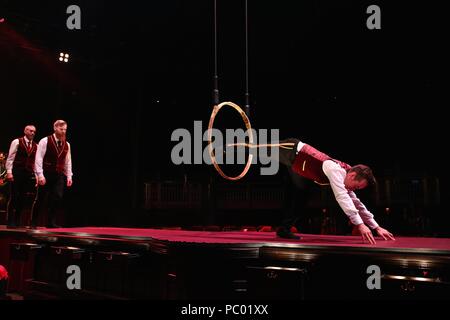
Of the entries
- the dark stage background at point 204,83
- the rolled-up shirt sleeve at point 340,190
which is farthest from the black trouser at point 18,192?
the rolled-up shirt sleeve at point 340,190

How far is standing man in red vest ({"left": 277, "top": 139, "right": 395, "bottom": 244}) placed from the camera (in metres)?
2.78

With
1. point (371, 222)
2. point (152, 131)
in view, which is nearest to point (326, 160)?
point (371, 222)

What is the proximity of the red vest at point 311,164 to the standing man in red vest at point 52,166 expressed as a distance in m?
2.92

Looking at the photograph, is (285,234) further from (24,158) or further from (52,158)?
(24,158)

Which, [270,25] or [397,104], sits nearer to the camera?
[270,25]

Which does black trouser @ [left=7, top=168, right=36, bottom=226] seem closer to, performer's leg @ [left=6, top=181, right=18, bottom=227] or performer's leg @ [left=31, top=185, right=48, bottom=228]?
performer's leg @ [left=6, top=181, right=18, bottom=227]

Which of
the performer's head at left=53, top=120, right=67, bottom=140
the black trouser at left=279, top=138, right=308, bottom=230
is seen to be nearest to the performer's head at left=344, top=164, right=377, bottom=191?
the black trouser at left=279, top=138, right=308, bottom=230

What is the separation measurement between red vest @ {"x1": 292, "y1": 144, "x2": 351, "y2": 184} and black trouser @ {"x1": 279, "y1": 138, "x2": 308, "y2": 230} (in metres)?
0.07

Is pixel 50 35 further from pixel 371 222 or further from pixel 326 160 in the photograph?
pixel 371 222

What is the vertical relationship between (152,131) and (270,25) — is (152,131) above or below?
below

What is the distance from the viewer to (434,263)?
86.6 inches

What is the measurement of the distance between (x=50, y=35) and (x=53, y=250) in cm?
422

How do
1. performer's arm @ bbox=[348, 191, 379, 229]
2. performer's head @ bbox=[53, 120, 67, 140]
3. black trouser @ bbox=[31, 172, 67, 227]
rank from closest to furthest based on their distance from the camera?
1. performer's arm @ bbox=[348, 191, 379, 229]
2. performer's head @ bbox=[53, 120, 67, 140]
3. black trouser @ bbox=[31, 172, 67, 227]

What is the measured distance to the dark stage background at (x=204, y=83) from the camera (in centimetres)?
641
